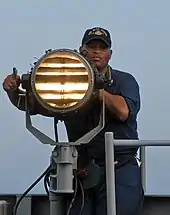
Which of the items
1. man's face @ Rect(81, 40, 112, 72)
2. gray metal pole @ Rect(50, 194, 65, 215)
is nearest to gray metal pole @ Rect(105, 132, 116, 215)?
gray metal pole @ Rect(50, 194, 65, 215)

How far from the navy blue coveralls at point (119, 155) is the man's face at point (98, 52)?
0.31ft

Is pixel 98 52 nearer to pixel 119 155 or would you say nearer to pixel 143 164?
pixel 119 155

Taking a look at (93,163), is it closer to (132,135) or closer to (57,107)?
(132,135)

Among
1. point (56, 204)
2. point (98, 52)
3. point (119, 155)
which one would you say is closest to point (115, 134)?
point (119, 155)

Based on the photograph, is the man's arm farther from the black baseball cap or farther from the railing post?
the railing post

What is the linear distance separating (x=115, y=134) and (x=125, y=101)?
0.63ft

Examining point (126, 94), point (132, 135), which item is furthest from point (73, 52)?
point (132, 135)

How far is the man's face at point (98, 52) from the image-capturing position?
256cm

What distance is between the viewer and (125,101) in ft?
8.16

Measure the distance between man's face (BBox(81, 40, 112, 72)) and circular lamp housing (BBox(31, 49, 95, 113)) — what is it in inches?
17.2

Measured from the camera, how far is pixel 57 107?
211cm

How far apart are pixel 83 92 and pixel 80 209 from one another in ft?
1.98

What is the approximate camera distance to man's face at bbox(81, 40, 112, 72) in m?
2.56

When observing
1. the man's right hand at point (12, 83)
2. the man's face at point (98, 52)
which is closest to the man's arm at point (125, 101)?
the man's face at point (98, 52)
